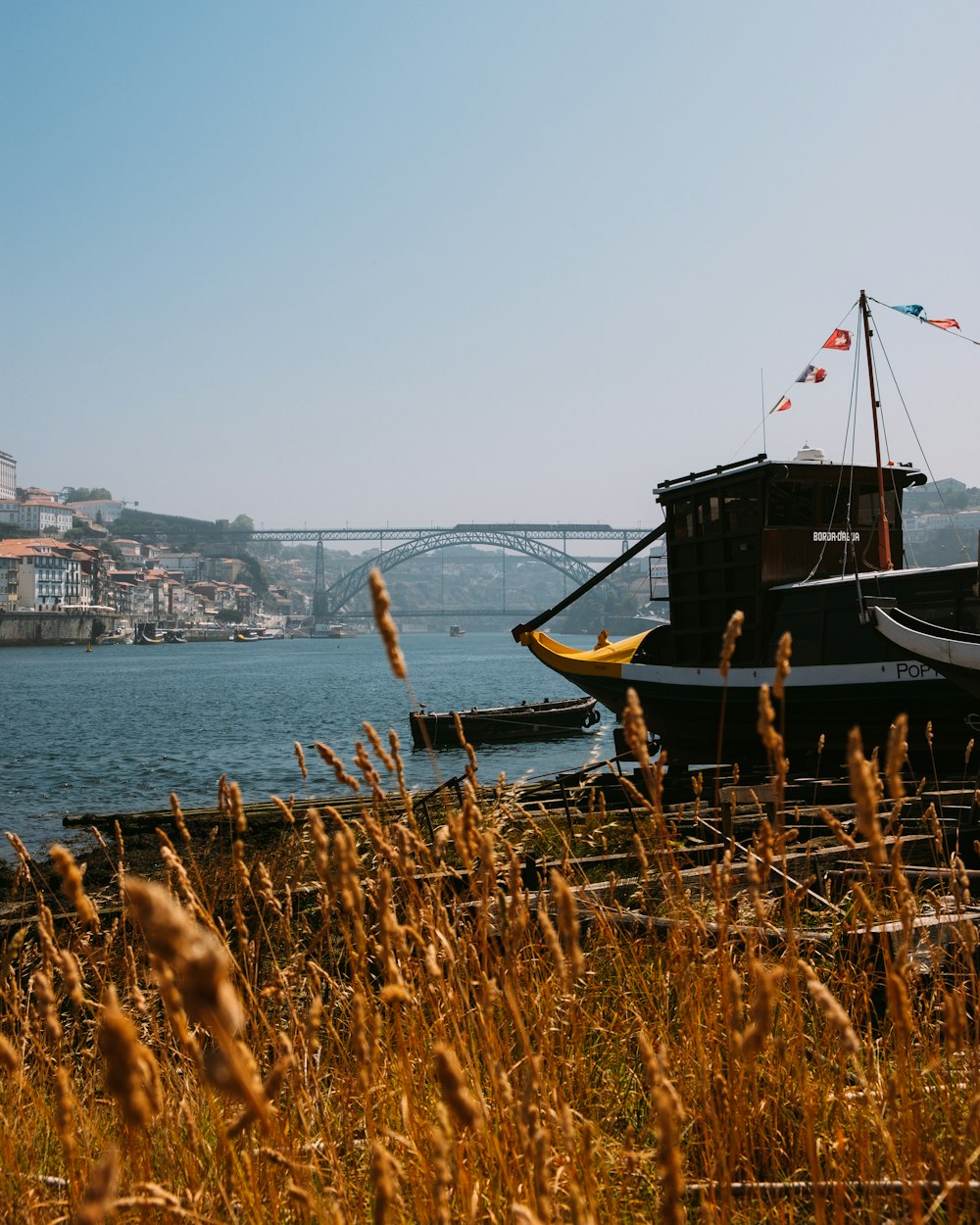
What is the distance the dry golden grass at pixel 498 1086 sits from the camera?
129 cm

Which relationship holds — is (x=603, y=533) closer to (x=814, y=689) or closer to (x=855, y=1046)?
(x=814, y=689)

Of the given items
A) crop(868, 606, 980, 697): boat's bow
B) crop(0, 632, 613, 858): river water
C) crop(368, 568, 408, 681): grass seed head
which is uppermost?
crop(368, 568, 408, 681): grass seed head

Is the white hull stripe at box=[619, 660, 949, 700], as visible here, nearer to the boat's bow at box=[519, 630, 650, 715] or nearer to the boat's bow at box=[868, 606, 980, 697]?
the boat's bow at box=[868, 606, 980, 697]

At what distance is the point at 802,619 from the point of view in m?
15.0

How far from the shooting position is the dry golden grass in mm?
1289

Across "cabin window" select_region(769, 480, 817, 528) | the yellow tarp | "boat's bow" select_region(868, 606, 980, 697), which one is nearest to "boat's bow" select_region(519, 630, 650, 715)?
the yellow tarp

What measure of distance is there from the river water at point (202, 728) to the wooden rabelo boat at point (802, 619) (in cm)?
362

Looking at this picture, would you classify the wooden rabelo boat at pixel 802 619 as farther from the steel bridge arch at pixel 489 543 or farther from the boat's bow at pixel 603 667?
the steel bridge arch at pixel 489 543

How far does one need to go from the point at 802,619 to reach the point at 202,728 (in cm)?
3811

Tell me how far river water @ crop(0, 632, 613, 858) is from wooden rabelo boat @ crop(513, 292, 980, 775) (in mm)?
3622

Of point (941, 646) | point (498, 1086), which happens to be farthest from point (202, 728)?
point (498, 1086)

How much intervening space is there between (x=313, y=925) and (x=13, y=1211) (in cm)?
556

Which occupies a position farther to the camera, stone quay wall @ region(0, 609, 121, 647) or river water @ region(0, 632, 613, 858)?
stone quay wall @ region(0, 609, 121, 647)

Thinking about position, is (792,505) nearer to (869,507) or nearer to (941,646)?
(869,507)
